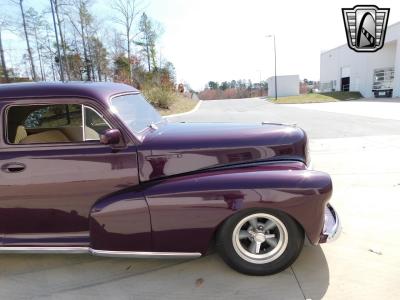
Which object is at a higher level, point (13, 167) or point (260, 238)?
point (13, 167)

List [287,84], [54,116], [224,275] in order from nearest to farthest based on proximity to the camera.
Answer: [224,275] < [54,116] < [287,84]

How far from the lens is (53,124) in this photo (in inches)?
130

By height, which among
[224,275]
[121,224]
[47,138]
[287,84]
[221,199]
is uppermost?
[287,84]

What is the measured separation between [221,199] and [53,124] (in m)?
1.90

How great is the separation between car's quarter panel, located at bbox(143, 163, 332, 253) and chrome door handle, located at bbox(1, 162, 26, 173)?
113 cm

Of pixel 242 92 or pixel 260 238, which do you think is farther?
pixel 242 92

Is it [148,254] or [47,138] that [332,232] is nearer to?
[148,254]

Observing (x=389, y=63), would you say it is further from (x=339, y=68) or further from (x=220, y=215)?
(x=220, y=215)

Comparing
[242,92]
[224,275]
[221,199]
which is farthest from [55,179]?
[242,92]

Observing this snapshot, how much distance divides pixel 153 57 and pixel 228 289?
39.4m

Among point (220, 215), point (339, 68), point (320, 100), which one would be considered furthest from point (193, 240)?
point (339, 68)

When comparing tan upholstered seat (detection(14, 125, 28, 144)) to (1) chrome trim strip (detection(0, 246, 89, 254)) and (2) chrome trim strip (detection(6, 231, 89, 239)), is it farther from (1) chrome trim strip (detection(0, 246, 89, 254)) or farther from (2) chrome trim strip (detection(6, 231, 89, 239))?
(1) chrome trim strip (detection(0, 246, 89, 254))

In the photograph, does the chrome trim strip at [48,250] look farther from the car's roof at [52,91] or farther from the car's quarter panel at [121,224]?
the car's roof at [52,91]

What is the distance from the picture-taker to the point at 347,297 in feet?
8.17
